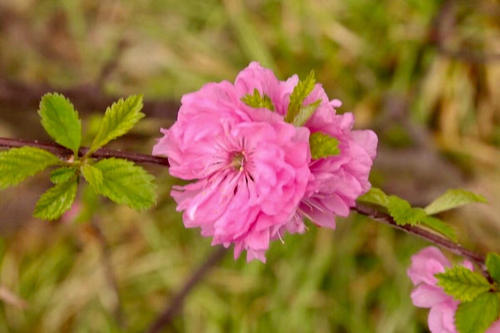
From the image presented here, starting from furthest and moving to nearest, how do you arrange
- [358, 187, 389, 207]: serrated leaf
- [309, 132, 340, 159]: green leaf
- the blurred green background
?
the blurred green background → [358, 187, 389, 207]: serrated leaf → [309, 132, 340, 159]: green leaf

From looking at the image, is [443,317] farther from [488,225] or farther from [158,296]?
[158,296]

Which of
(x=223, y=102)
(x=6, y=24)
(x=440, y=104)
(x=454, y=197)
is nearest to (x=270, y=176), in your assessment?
(x=223, y=102)

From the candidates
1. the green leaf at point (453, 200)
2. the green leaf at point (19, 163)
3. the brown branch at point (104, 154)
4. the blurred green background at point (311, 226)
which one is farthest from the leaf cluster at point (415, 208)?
the blurred green background at point (311, 226)

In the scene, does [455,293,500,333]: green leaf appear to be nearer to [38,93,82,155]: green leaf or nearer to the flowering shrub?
the flowering shrub

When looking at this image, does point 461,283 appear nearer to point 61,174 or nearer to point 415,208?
point 415,208

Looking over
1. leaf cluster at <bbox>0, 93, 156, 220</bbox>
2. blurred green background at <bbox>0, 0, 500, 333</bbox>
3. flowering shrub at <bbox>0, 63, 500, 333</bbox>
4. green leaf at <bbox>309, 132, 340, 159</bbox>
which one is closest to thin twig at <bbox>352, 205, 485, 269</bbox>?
flowering shrub at <bbox>0, 63, 500, 333</bbox>

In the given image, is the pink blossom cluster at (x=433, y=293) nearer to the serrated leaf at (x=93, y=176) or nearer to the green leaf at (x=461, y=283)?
the green leaf at (x=461, y=283)
